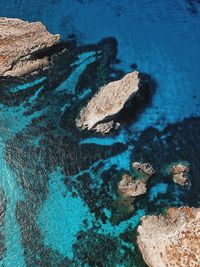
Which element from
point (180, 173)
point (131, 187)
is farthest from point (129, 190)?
point (180, 173)

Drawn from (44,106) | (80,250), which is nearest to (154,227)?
(80,250)

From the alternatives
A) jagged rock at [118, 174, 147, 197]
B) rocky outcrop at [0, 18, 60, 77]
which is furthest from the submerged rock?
rocky outcrop at [0, 18, 60, 77]

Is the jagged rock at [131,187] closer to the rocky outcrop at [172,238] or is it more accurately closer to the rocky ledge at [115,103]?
the rocky outcrop at [172,238]

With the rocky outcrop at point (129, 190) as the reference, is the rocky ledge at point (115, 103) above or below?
above

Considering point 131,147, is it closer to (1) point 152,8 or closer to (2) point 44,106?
(2) point 44,106

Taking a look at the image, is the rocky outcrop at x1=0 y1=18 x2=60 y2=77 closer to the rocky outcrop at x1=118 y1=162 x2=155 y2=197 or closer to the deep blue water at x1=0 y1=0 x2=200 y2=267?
the deep blue water at x1=0 y1=0 x2=200 y2=267

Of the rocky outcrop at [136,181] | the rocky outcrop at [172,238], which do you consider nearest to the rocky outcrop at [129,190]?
the rocky outcrop at [136,181]
